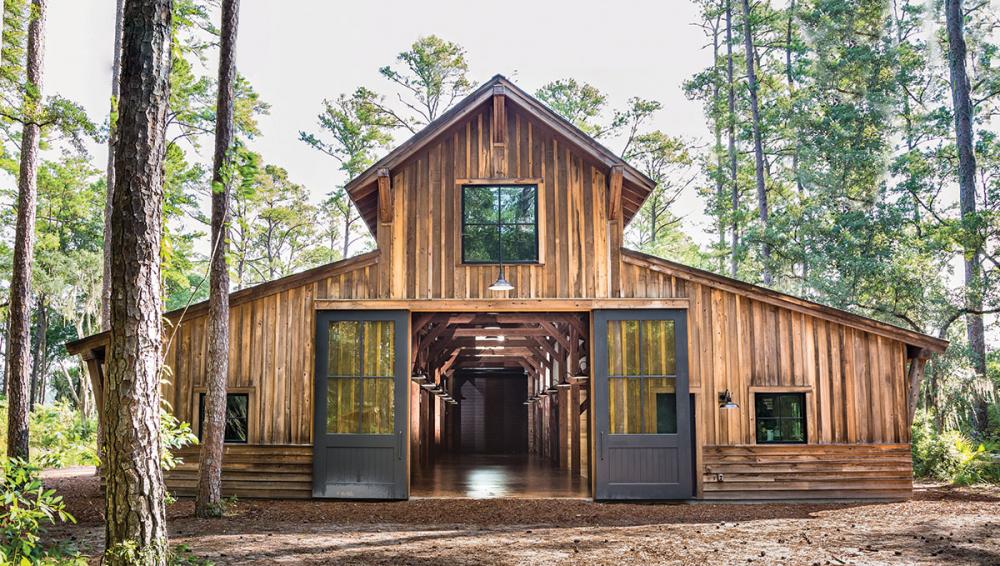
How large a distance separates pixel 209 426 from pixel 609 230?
20.1 ft

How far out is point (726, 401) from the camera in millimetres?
12336

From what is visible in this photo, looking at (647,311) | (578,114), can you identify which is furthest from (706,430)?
(578,114)

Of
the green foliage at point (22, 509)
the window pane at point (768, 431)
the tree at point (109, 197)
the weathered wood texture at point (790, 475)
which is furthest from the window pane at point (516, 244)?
the tree at point (109, 197)

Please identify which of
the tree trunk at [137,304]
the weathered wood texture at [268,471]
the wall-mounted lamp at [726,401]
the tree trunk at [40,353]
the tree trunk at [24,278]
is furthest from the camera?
the tree trunk at [40,353]

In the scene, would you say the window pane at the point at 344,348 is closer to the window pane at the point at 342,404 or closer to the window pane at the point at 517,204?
the window pane at the point at 342,404

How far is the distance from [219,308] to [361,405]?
8.85ft

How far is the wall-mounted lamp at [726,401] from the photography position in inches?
481

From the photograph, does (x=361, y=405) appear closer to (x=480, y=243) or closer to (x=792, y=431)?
(x=480, y=243)

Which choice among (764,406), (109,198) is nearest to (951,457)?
(764,406)

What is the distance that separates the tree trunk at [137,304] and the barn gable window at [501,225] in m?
7.26

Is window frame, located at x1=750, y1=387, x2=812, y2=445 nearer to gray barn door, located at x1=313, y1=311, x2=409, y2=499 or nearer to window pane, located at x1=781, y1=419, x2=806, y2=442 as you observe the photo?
window pane, located at x1=781, y1=419, x2=806, y2=442

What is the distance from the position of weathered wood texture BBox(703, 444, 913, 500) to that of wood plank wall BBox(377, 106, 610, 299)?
9.92ft

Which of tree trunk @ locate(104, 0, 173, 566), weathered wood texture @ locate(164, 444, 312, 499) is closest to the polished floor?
weathered wood texture @ locate(164, 444, 312, 499)

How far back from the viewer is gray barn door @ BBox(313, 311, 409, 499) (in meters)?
12.4
